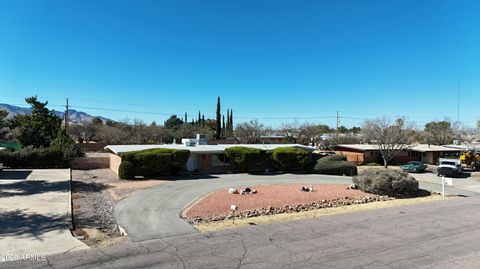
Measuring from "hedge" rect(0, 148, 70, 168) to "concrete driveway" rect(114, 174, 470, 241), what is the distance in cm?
1454

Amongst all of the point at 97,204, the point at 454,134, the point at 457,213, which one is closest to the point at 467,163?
the point at 454,134

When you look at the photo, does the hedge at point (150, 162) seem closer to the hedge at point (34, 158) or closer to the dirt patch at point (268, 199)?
the dirt patch at point (268, 199)

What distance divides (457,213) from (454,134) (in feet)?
175

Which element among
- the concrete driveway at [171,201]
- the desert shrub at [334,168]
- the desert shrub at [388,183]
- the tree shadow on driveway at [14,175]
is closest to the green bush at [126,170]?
the concrete driveway at [171,201]

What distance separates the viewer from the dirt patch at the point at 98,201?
534 inches

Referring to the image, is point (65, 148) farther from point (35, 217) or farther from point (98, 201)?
point (35, 217)

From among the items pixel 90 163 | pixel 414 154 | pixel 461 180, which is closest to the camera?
pixel 461 180

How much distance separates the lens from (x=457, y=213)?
17359 mm

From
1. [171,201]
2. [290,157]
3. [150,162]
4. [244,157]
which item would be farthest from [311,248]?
[290,157]

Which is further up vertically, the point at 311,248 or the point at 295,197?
the point at 295,197

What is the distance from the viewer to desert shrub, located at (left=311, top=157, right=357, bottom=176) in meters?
34.3

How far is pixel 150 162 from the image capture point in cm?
2880

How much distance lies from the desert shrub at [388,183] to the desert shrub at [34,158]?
27.9 m

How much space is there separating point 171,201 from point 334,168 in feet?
63.8
